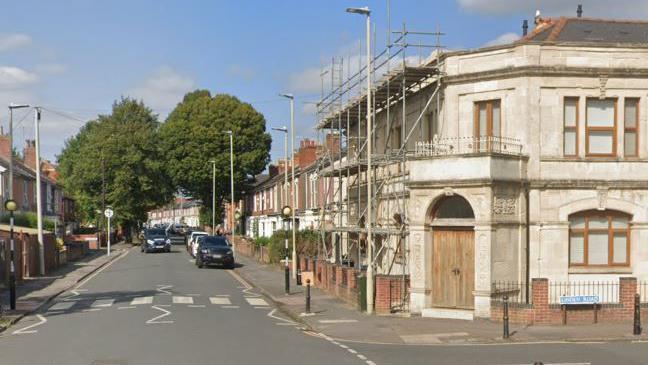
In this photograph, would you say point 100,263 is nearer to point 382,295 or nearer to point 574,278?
point 382,295

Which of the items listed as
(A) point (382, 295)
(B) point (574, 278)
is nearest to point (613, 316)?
(B) point (574, 278)

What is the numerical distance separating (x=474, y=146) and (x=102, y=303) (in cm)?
1315

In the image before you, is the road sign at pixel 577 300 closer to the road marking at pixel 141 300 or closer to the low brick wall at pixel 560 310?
the low brick wall at pixel 560 310

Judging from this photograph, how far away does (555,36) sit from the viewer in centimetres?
2462

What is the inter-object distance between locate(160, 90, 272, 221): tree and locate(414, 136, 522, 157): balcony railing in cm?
4935

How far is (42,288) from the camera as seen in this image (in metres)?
31.2

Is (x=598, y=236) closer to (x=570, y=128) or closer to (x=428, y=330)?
(x=570, y=128)

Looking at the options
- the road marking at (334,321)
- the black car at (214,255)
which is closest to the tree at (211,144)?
the black car at (214,255)

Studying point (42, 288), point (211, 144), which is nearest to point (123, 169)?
point (211, 144)

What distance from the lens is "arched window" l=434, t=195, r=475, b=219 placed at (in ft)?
74.6

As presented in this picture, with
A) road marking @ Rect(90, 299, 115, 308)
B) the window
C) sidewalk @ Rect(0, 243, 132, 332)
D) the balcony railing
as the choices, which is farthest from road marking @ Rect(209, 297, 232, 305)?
the window

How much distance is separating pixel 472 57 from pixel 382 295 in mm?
7779

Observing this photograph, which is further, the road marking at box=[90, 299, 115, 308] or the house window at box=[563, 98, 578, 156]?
the road marking at box=[90, 299, 115, 308]

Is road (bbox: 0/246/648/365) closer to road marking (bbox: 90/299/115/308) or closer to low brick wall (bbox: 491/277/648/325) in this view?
road marking (bbox: 90/299/115/308)
